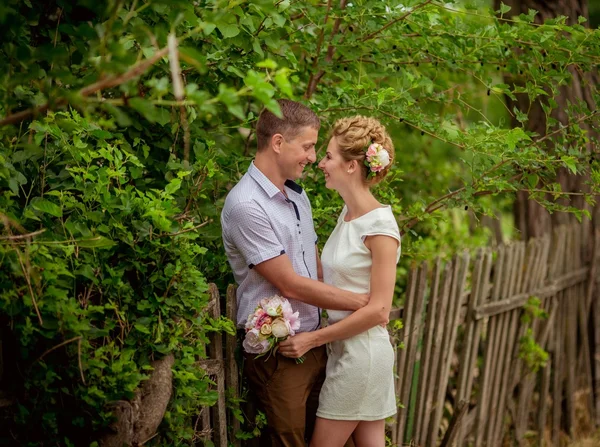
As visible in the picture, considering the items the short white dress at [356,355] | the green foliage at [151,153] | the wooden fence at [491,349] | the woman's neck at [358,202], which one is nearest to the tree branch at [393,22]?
the green foliage at [151,153]

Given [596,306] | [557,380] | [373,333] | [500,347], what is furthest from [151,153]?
[596,306]

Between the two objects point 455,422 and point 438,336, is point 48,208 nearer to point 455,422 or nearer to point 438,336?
point 438,336

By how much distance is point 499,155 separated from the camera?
377 cm

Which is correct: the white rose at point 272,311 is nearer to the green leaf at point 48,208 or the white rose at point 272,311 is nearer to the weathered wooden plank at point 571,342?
the green leaf at point 48,208

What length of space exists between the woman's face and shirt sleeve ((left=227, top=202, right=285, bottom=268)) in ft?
1.43

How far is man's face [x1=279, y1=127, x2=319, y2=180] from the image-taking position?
3256 mm

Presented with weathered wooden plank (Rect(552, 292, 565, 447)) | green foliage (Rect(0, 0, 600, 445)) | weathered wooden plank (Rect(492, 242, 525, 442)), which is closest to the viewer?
green foliage (Rect(0, 0, 600, 445))

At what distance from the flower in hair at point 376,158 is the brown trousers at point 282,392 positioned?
3.07 ft

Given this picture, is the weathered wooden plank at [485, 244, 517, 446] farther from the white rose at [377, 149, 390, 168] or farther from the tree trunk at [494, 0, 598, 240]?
the white rose at [377, 149, 390, 168]

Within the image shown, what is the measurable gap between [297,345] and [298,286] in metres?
0.28

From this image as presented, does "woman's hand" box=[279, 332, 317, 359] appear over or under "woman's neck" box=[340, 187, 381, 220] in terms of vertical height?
under

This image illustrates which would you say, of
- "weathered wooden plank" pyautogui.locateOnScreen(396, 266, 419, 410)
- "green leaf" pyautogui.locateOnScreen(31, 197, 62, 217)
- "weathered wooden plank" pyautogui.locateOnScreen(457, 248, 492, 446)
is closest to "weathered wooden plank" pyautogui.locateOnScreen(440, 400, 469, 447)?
"weathered wooden plank" pyautogui.locateOnScreen(457, 248, 492, 446)

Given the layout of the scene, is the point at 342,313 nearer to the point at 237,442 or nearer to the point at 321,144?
the point at 237,442

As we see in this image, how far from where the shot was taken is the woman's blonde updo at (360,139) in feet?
10.8
